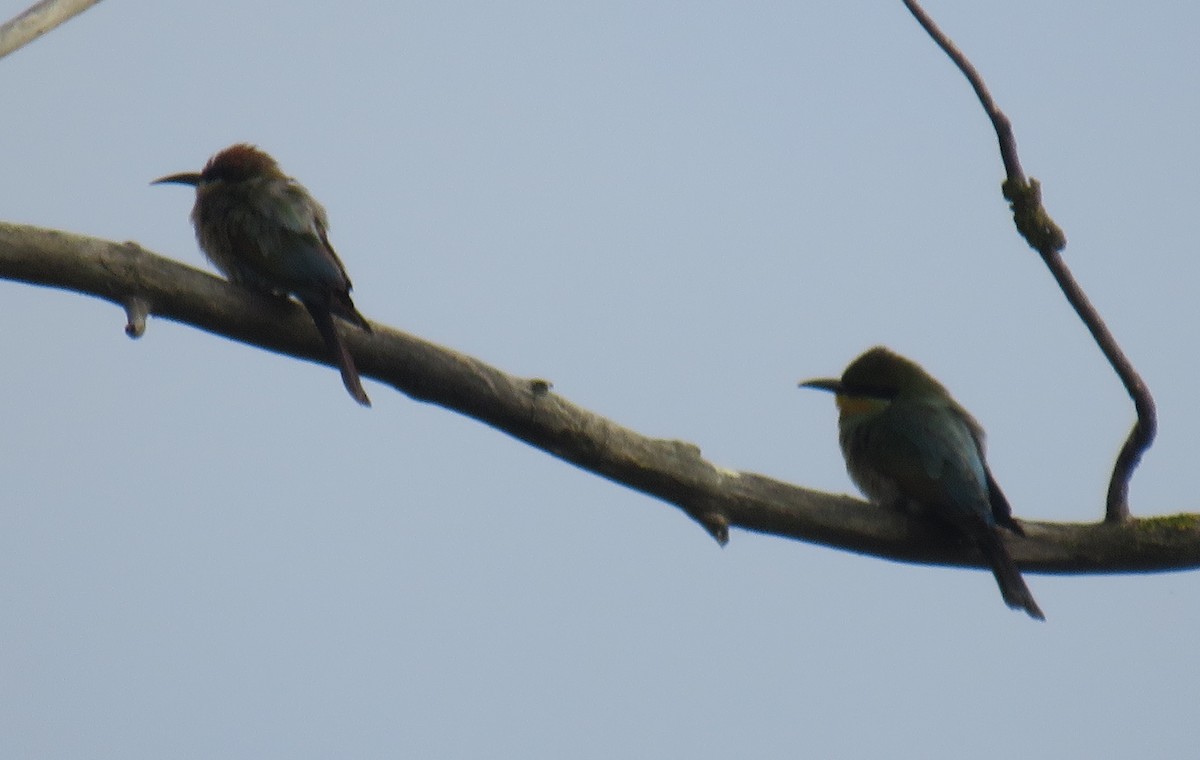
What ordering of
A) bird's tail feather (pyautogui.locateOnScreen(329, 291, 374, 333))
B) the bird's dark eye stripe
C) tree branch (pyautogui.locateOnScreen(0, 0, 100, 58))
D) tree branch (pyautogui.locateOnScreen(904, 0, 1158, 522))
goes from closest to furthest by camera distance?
tree branch (pyautogui.locateOnScreen(904, 0, 1158, 522)), bird's tail feather (pyautogui.locateOnScreen(329, 291, 374, 333)), tree branch (pyautogui.locateOnScreen(0, 0, 100, 58)), the bird's dark eye stripe

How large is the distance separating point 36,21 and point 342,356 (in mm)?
1087

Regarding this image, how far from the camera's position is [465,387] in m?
2.72

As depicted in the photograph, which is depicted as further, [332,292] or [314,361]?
[332,292]

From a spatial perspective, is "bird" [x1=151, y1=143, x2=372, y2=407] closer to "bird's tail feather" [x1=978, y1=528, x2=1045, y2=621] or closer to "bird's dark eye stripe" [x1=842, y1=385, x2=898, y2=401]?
"bird's tail feather" [x1=978, y1=528, x2=1045, y2=621]

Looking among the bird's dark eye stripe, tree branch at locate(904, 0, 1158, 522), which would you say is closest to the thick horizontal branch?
tree branch at locate(904, 0, 1158, 522)

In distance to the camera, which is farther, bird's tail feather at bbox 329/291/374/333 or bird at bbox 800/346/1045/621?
bird at bbox 800/346/1045/621

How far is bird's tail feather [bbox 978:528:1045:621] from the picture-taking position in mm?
2984

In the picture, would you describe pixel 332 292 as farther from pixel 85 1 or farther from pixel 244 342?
pixel 85 1

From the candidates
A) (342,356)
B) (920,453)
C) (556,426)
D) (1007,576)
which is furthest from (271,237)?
(1007,576)

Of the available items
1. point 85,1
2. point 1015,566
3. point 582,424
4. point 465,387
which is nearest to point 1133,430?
point 1015,566

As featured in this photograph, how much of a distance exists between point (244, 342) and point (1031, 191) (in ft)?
5.28

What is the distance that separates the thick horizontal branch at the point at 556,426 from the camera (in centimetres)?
257

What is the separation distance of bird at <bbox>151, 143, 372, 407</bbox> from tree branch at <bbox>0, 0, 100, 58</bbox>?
71 centimetres

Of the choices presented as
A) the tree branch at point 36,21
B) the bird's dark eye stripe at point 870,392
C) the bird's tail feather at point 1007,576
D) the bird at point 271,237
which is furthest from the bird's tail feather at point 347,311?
the bird's dark eye stripe at point 870,392
